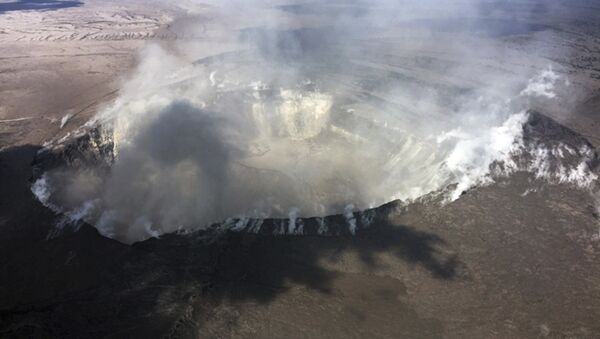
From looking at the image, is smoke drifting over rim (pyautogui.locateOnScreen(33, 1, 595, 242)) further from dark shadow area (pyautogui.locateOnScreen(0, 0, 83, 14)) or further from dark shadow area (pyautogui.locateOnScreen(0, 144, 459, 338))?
dark shadow area (pyautogui.locateOnScreen(0, 0, 83, 14))

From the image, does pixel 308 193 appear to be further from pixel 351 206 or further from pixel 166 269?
pixel 166 269

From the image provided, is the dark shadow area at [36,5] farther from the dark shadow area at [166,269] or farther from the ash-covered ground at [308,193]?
the dark shadow area at [166,269]

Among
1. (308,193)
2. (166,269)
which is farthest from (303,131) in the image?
(166,269)

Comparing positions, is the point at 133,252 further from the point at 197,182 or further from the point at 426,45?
the point at 426,45

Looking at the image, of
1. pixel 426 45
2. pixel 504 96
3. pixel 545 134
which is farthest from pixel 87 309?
pixel 426 45

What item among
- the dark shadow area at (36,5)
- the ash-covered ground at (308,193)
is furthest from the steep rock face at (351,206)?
the dark shadow area at (36,5)
